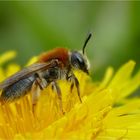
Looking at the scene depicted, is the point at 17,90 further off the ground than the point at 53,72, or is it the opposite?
the point at 53,72

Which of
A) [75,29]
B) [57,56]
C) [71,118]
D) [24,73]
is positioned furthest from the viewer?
[75,29]

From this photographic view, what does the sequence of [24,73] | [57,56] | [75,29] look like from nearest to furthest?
1. [24,73]
2. [57,56]
3. [75,29]

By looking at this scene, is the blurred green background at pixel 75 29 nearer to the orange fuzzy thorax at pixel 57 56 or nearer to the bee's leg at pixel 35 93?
the orange fuzzy thorax at pixel 57 56

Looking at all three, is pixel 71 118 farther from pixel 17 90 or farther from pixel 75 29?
pixel 75 29

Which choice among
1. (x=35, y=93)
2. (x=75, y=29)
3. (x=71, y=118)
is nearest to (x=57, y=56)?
(x=35, y=93)

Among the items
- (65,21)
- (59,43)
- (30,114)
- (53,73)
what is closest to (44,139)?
(30,114)

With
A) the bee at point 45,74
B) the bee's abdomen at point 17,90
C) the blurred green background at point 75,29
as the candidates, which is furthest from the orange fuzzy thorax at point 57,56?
the blurred green background at point 75,29

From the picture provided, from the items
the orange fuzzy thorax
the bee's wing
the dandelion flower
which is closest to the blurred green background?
the dandelion flower

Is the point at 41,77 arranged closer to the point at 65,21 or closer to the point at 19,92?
the point at 19,92
